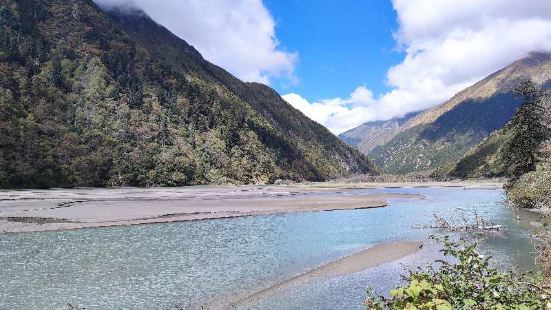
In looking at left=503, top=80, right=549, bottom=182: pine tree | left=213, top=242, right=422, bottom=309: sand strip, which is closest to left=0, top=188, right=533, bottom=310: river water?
left=213, top=242, right=422, bottom=309: sand strip

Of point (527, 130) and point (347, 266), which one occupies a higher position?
point (527, 130)

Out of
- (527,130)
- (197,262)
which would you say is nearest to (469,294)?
(197,262)

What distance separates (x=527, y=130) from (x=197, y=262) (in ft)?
213

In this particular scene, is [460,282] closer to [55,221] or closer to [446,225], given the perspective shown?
[446,225]

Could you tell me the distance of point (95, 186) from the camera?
488ft

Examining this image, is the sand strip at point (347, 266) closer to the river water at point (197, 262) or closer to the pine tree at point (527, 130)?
the river water at point (197, 262)

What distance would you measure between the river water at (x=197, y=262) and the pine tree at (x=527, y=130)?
24021 mm

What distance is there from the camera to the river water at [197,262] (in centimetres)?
2458

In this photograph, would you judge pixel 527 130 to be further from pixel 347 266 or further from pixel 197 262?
pixel 197 262

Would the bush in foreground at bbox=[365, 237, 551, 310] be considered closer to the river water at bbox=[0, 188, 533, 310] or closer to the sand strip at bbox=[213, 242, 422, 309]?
the river water at bbox=[0, 188, 533, 310]

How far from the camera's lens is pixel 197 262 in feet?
112

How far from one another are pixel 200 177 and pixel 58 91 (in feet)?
218

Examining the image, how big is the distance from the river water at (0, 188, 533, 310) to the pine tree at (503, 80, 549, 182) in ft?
78.8

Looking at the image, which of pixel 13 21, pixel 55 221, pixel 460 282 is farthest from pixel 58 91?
pixel 460 282
